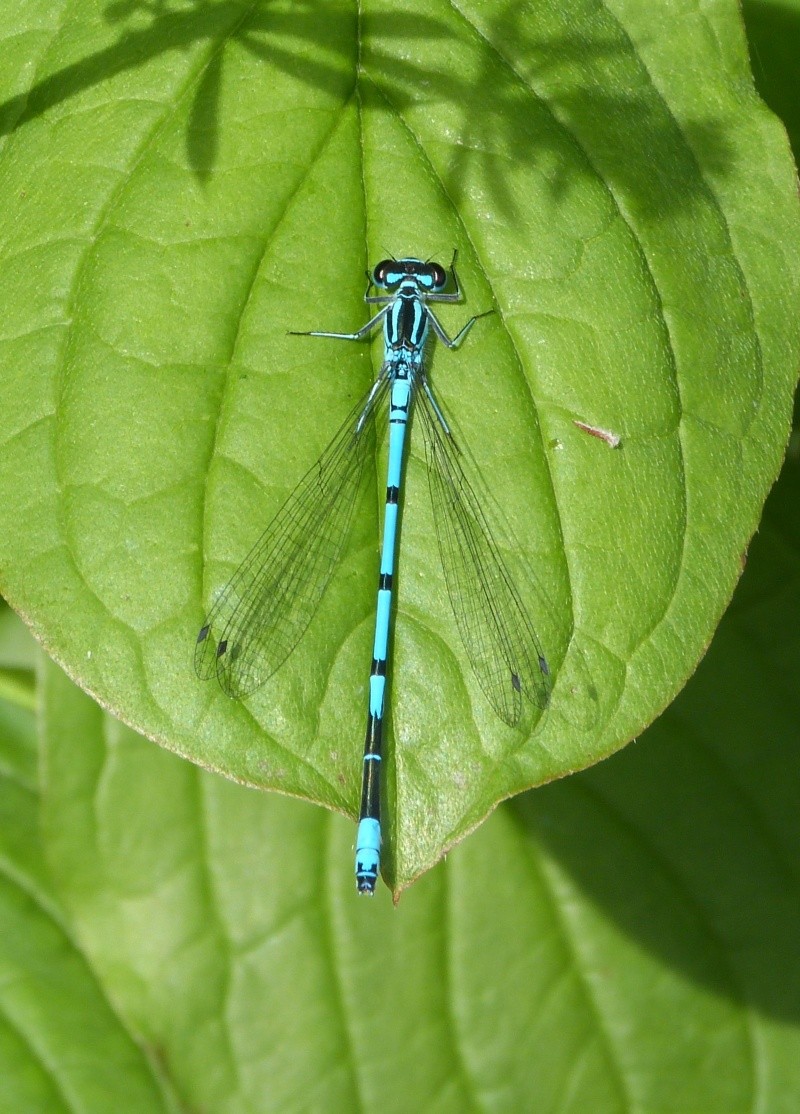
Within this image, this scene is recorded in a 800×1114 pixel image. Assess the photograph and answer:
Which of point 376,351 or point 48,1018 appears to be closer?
point 376,351

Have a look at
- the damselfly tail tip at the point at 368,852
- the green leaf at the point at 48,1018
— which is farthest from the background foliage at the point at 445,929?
the damselfly tail tip at the point at 368,852

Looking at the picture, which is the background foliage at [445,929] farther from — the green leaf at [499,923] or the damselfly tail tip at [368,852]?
the damselfly tail tip at [368,852]

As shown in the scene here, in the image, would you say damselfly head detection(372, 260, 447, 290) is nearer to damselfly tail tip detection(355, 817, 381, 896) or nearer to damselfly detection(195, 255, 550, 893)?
damselfly detection(195, 255, 550, 893)

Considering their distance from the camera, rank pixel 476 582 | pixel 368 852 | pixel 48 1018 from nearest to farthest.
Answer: pixel 368 852 < pixel 476 582 < pixel 48 1018

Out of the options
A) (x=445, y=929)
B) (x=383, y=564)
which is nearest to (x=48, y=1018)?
(x=445, y=929)

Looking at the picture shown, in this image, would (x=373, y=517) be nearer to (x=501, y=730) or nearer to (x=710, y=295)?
(x=501, y=730)

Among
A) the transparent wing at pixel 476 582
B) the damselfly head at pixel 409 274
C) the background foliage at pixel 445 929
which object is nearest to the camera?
the transparent wing at pixel 476 582

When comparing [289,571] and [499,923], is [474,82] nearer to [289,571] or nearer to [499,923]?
[289,571]
